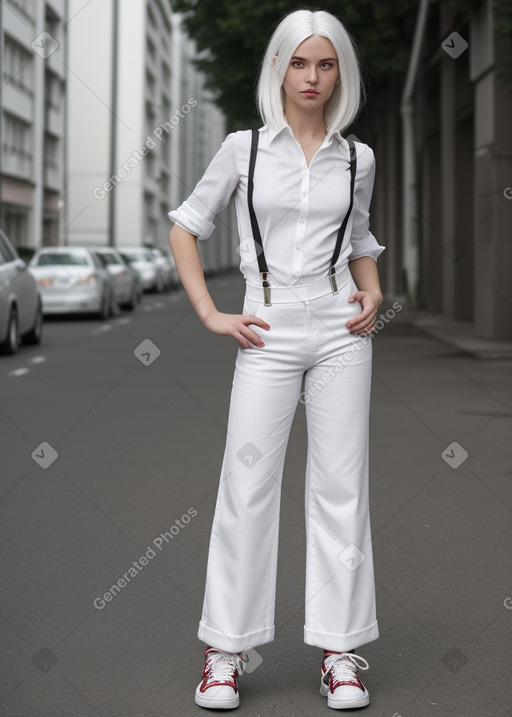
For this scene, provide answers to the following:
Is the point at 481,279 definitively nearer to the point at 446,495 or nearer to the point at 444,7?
the point at 444,7

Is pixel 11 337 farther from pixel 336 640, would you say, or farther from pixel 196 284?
pixel 336 640

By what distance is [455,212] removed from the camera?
2239cm

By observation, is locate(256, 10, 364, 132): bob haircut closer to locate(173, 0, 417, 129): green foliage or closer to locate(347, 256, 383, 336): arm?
locate(347, 256, 383, 336): arm

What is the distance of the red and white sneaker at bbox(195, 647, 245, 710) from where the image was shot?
3465mm

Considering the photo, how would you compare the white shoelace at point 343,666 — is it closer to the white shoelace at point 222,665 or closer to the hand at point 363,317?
the white shoelace at point 222,665

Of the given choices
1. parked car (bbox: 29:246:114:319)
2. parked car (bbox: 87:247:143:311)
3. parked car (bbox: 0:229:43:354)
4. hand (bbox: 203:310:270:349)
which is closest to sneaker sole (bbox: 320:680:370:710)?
hand (bbox: 203:310:270:349)

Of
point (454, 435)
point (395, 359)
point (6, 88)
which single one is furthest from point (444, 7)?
point (6, 88)

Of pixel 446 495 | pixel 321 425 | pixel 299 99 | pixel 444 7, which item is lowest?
pixel 446 495

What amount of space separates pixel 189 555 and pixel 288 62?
2.58 meters

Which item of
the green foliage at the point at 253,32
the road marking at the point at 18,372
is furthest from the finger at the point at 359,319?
the green foliage at the point at 253,32

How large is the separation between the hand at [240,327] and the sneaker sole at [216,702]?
987 millimetres

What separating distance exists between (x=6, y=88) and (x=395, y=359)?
37.8m

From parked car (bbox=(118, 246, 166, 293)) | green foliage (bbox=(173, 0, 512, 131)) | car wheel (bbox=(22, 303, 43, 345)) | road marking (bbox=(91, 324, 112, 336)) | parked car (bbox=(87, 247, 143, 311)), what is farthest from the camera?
parked car (bbox=(118, 246, 166, 293))

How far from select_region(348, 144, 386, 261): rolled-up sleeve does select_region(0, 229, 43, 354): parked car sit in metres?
11.6
